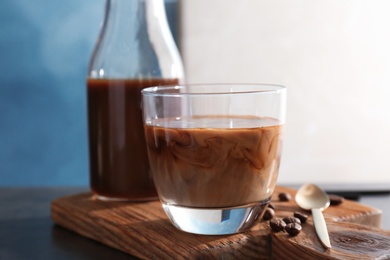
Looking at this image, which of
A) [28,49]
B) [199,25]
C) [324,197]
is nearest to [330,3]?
[199,25]

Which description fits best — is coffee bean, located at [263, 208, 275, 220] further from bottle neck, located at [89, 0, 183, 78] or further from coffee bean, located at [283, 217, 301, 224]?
bottle neck, located at [89, 0, 183, 78]

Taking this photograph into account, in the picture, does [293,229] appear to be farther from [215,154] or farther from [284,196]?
[284,196]

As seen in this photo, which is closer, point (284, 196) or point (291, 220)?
point (291, 220)

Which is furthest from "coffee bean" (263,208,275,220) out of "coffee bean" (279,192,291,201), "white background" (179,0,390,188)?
"white background" (179,0,390,188)

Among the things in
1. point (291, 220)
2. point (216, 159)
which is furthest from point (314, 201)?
point (216, 159)

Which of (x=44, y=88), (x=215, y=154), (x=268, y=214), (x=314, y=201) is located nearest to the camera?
(x=215, y=154)

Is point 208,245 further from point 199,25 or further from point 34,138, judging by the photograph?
point 199,25

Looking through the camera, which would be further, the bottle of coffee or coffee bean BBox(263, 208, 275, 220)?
the bottle of coffee
